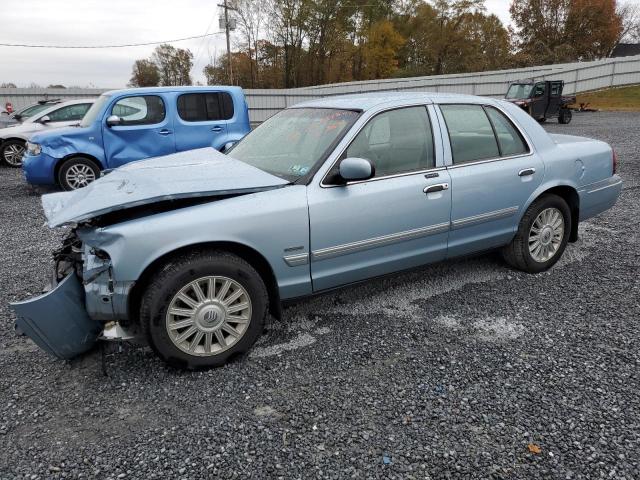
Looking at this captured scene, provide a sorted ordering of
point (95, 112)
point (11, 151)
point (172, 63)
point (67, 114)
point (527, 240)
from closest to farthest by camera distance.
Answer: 1. point (527, 240)
2. point (95, 112)
3. point (67, 114)
4. point (11, 151)
5. point (172, 63)

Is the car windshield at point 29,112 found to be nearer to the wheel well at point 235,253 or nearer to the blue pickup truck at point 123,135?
the blue pickup truck at point 123,135

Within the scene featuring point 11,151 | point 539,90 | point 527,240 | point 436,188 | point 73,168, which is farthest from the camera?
point 539,90

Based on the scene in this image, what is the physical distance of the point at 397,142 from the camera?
362 cm

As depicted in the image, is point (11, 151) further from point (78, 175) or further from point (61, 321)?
point (61, 321)

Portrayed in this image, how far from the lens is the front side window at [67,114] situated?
1123cm

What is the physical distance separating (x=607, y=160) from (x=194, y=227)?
13.2 feet

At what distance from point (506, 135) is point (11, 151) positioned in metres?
11.6

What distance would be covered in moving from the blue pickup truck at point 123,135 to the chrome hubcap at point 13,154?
12.3 ft

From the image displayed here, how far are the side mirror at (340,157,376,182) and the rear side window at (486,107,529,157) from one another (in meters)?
1.58

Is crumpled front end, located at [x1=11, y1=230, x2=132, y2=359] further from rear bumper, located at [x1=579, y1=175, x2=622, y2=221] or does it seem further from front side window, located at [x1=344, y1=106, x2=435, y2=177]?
rear bumper, located at [x1=579, y1=175, x2=622, y2=221]

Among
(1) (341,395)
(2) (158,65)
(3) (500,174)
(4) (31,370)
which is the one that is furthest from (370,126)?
(2) (158,65)

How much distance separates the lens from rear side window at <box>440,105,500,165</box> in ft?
12.6

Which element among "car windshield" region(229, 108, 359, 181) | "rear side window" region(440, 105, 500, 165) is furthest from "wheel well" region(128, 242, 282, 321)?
"rear side window" region(440, 105, 500, 165)

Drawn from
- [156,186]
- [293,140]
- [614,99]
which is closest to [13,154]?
[293,140]
